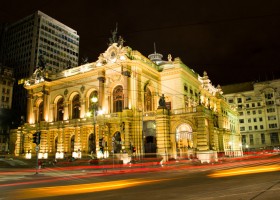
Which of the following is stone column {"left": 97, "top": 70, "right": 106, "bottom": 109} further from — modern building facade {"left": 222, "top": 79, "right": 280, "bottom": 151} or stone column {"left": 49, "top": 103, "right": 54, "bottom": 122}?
modern building facade {"left": 222, "top": 79, "right": 280, "bottom": 151}

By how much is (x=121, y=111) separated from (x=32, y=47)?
2458 inches

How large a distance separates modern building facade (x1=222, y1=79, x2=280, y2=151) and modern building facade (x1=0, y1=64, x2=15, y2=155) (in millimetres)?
73109

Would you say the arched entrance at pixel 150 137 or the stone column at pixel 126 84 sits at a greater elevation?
the stone column at pixel 126 84

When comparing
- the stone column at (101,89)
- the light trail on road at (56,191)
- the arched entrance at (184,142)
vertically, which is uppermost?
the stone column at (101,89)

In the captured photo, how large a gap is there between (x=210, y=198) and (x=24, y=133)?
49.8 m

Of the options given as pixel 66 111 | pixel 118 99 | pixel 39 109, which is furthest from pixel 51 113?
pixel 118 99

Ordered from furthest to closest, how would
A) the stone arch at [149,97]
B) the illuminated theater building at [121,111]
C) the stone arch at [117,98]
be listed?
the stone arch at [149,97] < the stone arch at [117,98] < the illuminated theater building at [121,111]

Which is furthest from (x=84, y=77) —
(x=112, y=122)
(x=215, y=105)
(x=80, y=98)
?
(x=215, y=105)

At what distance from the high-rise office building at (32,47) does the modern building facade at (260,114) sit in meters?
63.3

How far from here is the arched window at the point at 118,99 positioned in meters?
41.9

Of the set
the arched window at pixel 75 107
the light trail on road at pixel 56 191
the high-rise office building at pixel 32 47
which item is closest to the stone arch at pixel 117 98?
the arched window at pixel 75 107

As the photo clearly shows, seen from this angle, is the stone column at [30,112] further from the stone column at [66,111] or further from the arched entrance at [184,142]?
the arched entrance at [184,142]

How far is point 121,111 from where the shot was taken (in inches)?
1591

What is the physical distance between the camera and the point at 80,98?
4659 cm
